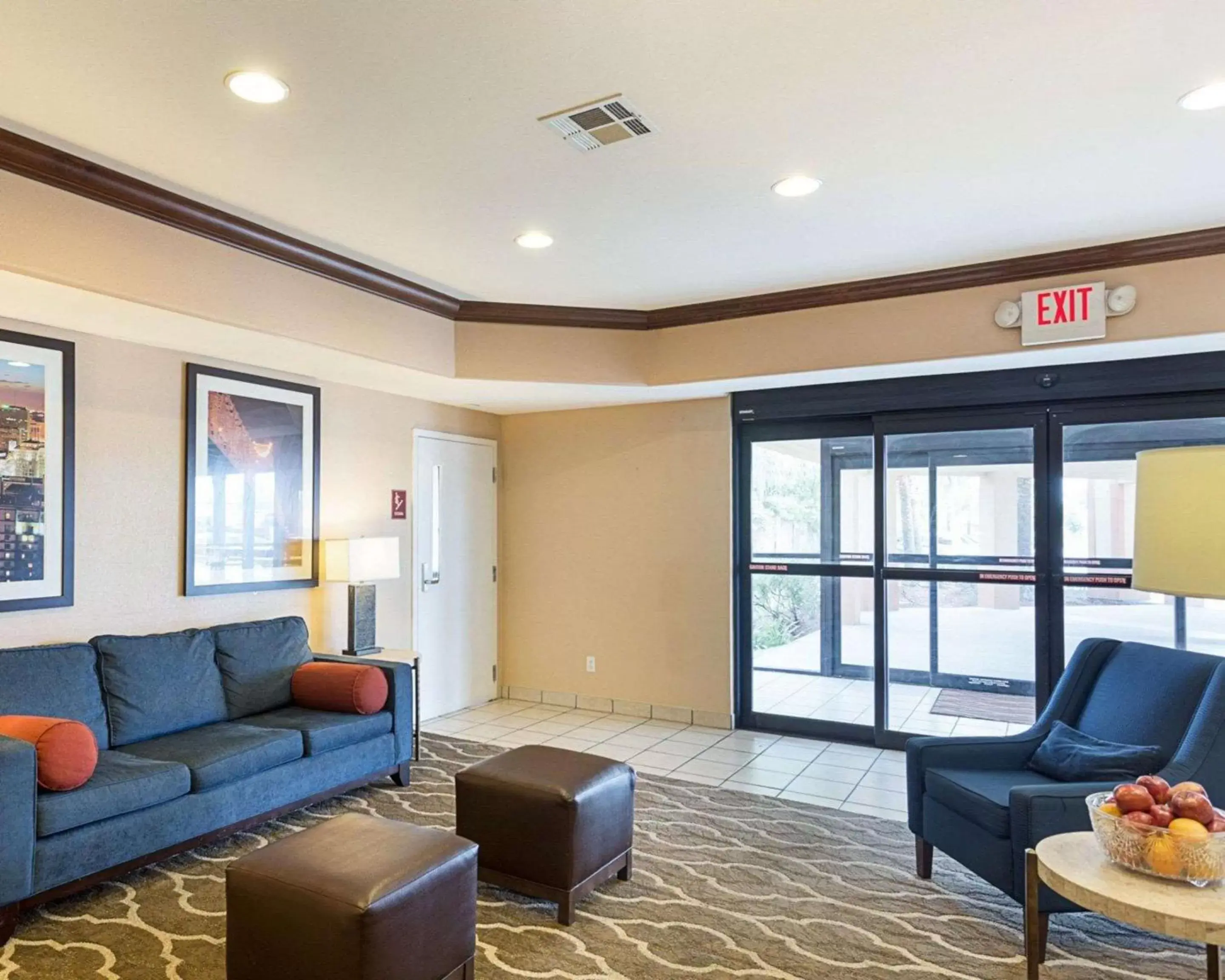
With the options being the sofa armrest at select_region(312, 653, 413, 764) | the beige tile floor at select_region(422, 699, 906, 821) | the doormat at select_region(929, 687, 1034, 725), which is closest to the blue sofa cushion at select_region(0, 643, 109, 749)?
the sofa armrest at select_region(312, 653, 413, 764)

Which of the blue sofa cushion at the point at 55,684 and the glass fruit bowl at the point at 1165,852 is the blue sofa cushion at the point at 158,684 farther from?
the glass fruit bowl at the point at 1165,852

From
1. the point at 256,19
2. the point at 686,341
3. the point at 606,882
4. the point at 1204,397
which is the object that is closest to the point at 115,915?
the point at 606,882

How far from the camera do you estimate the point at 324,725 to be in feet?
12.8

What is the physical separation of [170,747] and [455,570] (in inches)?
110

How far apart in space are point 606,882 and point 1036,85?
10.5 feet

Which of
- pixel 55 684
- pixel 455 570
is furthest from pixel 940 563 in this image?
pixel 55 684

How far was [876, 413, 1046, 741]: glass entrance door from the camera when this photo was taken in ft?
15.7

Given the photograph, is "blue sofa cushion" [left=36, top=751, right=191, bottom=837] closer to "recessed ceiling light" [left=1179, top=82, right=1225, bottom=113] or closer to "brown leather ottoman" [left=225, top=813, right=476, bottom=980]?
"brown leather ottoman" [left=225, top=813, right=476, bottom=980]

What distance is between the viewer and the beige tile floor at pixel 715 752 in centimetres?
436

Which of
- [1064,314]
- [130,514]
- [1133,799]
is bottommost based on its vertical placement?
[1133,799]

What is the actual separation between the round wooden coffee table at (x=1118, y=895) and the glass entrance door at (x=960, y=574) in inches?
112

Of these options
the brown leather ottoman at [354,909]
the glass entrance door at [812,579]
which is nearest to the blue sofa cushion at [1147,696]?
the glass entrance door at [812,579]

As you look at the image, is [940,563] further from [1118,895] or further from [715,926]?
[1118,895]

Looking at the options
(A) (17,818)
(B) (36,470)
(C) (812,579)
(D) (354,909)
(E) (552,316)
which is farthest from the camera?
(C) (812,579)
